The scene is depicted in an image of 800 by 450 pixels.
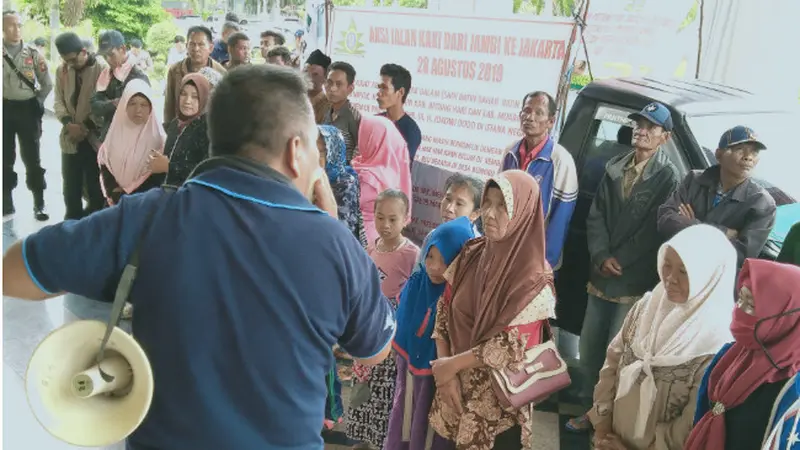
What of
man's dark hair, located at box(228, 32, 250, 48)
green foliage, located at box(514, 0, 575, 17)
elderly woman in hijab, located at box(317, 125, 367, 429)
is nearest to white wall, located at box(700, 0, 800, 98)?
green foliage, located at box(514, 0, 575, 17)

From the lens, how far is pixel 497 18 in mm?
4012

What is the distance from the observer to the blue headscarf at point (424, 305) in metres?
2.43

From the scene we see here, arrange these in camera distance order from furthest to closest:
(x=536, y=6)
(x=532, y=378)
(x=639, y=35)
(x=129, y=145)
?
(x=536, y=6) < (x=639, y=35) < (x=129, y=145) < (x=532, y=378)

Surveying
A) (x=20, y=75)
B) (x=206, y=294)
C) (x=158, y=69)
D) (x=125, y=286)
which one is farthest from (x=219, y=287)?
(x=158, y=69)

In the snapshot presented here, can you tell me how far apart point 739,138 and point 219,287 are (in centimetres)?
261

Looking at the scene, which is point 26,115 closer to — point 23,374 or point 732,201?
point 23,374

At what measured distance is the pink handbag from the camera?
219 cm

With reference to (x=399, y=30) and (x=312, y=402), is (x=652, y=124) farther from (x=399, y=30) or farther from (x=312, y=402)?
(x=312, y=402)

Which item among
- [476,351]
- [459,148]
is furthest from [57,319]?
[476,351]

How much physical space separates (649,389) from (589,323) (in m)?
1.33

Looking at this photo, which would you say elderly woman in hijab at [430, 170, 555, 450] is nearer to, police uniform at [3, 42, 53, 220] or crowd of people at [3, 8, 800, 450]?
crowd of people at [3, 8, 800, 450]

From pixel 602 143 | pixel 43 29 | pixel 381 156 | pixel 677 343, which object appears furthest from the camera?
pixel 43 29

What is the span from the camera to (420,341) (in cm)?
250

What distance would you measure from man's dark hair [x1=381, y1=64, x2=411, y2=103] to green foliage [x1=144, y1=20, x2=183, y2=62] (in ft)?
12.0
